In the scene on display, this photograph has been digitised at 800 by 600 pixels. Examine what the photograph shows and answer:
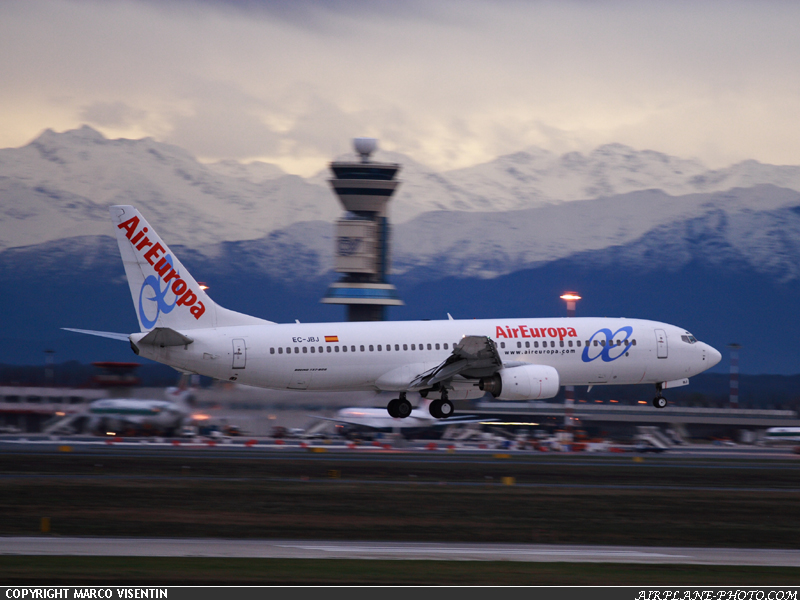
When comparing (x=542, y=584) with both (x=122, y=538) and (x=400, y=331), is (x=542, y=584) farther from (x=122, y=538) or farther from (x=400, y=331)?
(x=400, y=331)

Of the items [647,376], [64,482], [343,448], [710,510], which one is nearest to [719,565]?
[710,510]

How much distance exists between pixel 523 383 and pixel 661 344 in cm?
806

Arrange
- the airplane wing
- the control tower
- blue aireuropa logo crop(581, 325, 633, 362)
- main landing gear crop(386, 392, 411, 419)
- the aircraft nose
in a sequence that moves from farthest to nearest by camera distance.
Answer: the control tower
the aircraft nose
blue aireuropa logo crop(581, 325, 633, 362)
main landing gear crop(386, 392, 411, 419)
the airplane wing

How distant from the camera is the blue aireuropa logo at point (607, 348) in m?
47.9

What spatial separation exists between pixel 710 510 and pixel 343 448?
24.9m

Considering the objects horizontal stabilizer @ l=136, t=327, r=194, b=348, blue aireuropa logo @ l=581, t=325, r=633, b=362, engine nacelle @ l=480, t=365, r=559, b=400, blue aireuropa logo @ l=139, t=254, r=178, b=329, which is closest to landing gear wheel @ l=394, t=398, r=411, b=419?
engine nacelle @ l=480, t=365, r=559, b=400

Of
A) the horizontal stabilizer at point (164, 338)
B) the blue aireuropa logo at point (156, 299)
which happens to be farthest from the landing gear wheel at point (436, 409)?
the blue aireuropa logo at point (156, 299)

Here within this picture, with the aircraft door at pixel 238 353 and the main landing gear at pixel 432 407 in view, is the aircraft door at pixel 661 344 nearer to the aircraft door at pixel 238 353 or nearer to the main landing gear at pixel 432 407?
the main landing gear at pixel 432 407

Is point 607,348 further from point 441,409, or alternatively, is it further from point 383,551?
point 383,551

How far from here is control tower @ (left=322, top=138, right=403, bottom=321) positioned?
112m

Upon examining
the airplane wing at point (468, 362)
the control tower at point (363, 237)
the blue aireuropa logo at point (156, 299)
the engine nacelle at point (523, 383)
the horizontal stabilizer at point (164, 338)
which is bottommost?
the engine nacelle at point (523, 383)

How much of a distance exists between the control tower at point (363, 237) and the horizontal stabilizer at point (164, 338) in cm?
6793

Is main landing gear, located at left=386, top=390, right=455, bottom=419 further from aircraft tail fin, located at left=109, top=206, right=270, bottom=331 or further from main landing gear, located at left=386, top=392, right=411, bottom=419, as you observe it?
aircraft tail fin, located at left=109, top=206, right=270, bottom=331

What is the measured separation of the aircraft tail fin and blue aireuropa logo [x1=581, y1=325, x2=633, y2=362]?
18013 millimetres
